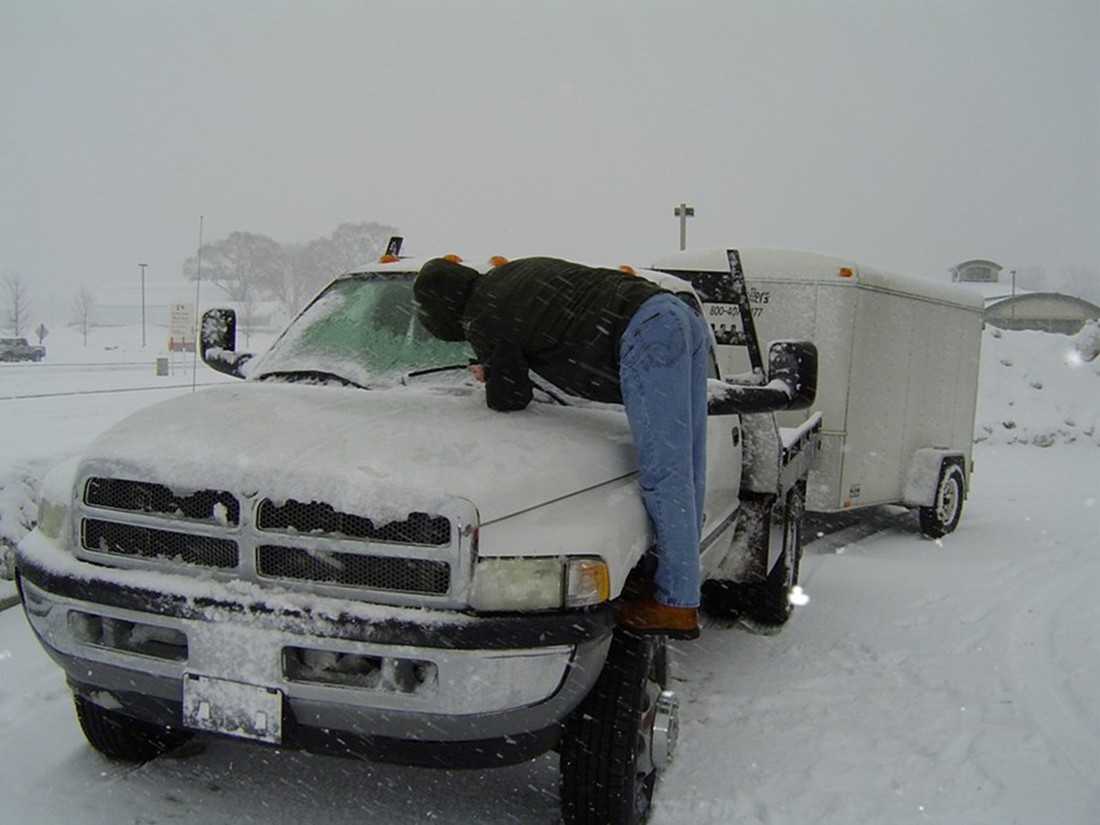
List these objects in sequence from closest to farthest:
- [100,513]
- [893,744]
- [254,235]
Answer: [100,513] → [893,744] → [254,235]

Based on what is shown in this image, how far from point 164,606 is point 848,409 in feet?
23.0

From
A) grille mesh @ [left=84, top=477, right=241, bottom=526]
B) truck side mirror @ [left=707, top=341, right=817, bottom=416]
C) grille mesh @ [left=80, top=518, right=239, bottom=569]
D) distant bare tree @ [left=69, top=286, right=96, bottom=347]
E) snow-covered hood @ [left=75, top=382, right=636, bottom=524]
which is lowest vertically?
distant bare tree @ [left=69, top=286, right=96, bottom=347]

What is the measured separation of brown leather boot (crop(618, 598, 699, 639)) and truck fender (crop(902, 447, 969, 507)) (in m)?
7.37

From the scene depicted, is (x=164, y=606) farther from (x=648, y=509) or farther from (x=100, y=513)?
(x=648, y=509)

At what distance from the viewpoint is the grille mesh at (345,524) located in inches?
102

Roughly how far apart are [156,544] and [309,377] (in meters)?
1.24

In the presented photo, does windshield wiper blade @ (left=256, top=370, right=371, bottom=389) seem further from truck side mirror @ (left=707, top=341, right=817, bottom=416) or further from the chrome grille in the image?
truck side mirror @ (left=707, top=341, right=817, bottom=416)

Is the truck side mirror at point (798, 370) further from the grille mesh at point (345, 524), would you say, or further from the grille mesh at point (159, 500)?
the grille mesh at point (159, 500)

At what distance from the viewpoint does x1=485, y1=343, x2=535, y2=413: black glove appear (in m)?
3.29

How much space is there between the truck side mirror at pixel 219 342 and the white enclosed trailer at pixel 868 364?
14.8 feet

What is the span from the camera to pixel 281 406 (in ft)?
10.7

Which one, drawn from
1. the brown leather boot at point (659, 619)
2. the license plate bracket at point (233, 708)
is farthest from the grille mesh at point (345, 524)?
the brown leather boot at point (659, 619)

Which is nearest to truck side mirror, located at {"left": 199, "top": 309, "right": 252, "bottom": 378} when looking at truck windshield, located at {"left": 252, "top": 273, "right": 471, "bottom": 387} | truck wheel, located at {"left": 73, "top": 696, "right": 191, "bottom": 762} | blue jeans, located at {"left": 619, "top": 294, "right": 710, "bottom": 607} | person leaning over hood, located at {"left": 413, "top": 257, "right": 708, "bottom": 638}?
truck windshield, located at {"left": 252, "top": 273, "right": 471, "bottom": 387}

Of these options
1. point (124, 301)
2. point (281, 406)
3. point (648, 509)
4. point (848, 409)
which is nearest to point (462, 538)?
point (648, 509)
